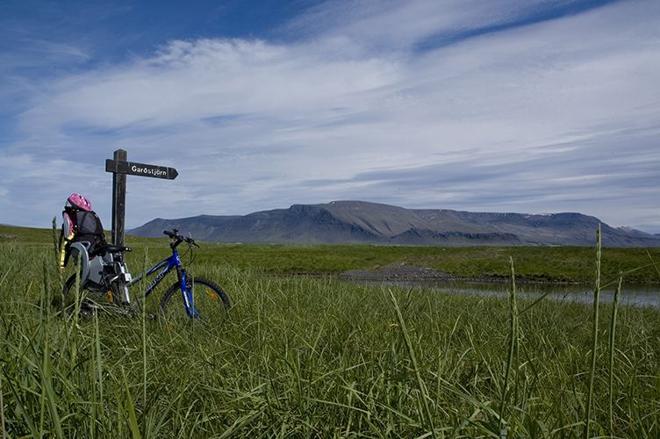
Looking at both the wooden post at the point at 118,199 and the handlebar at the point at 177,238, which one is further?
the wooden post at the point at 118,199

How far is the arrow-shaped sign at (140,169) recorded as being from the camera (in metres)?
11.9

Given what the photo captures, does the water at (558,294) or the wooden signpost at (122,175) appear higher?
the wooden signpost at (122,175)

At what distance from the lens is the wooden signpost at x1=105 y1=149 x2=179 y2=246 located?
12117 millimetres

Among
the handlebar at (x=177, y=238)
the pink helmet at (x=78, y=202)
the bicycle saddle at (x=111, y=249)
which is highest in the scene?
the pink helmet at (x=78, y=202)

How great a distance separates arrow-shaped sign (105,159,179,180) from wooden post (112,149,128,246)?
0.15 m

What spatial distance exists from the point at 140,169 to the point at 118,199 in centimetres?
88

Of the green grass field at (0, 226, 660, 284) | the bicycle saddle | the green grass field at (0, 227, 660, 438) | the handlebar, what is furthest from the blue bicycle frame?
the green grass field at (0, 226, 660, 284)

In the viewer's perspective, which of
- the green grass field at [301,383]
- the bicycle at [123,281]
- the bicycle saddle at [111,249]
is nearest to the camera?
the green grass field at [301,383]

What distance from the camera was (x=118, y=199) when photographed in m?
12.2

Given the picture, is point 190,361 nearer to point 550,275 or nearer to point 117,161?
point 117,161

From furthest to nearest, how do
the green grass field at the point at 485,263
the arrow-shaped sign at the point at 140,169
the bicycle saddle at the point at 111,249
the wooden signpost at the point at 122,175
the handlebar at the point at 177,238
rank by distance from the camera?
1. the green grass field at the point at 485,263
2. the wooden signpost at the point at 122,175
3. the arrow-shaped sign at the point at 140,169
4. the handlebar at the point at 177,238
5. the bicycle saddle at the point at 111,249

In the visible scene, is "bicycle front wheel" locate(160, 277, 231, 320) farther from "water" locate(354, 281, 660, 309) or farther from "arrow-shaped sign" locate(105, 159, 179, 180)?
"arrow-shaped sign" locate(105, 159, 179, 180)

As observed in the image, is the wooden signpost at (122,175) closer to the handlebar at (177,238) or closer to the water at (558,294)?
the handlebar at (177,238)

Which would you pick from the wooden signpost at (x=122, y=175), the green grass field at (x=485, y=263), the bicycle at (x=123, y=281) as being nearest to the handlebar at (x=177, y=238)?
the bicycle at (x=123, y=281)
